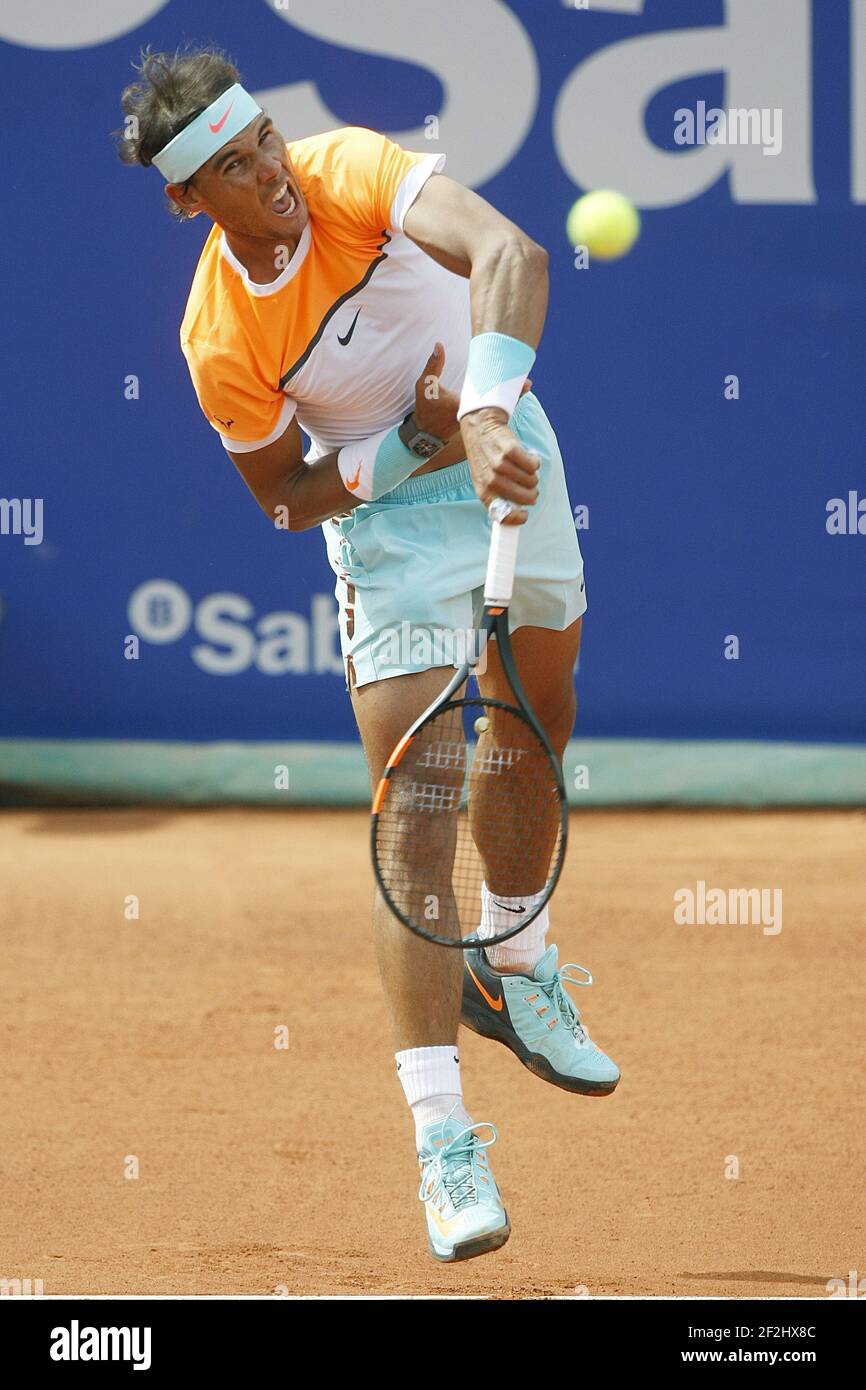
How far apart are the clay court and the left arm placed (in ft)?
5.32

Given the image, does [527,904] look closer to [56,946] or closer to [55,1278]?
[55,1278]

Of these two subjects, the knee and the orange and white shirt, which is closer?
the orange and white shirt

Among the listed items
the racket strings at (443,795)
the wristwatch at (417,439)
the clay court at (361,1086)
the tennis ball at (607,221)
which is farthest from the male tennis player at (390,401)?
the tennis ball at (607,221)

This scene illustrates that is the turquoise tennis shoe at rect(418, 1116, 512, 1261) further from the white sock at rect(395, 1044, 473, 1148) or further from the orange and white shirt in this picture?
the orange and white shirt

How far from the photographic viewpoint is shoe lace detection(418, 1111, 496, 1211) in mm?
2863

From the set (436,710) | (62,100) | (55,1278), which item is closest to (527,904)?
(436,710)

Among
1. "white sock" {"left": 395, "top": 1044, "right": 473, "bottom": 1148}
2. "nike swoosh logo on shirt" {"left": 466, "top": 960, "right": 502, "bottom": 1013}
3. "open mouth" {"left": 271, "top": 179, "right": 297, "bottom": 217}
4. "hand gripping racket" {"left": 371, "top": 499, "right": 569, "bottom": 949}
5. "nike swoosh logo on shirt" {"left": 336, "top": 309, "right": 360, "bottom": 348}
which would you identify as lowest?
"white sock" {"left": 395, "top": 1044, "right": 473, "bottom": 1148}

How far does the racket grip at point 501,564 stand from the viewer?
2.60 metres

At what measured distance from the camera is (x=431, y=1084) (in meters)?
2.95

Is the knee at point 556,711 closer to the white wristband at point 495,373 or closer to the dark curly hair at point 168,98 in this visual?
the white wristband at point 495,373

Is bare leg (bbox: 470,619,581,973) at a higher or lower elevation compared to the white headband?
lower

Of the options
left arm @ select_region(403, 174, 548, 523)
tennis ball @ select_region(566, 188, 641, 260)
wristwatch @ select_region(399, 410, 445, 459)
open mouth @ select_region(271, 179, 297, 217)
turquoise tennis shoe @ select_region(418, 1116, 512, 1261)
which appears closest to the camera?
left arm @ select_region(403, 174, 548, 523)

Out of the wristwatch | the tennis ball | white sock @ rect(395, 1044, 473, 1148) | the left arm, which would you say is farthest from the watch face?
the tennis ball

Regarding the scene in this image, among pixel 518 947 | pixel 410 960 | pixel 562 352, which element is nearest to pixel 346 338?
pixel 410 960
